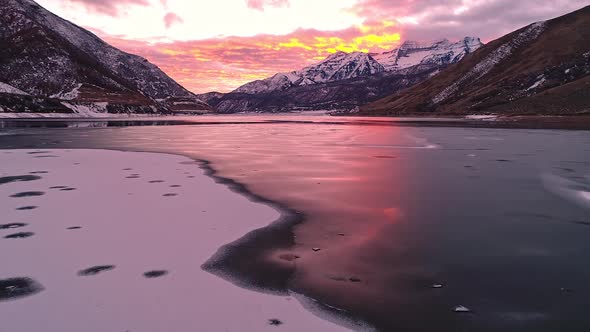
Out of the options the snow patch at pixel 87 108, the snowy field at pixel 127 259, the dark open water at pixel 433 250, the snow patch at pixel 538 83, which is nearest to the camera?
the snowy field at pixel 127 259

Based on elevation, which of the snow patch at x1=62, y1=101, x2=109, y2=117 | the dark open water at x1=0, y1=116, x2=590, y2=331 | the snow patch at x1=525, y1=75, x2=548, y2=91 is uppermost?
the snow patch at x1=525, y1=75, x2=548, y2=91

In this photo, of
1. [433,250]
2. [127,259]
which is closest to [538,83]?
[433,250]

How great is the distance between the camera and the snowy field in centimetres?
616

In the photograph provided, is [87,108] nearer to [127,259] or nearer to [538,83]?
[538,83]

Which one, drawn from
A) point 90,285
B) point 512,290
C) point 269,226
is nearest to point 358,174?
point 269,226

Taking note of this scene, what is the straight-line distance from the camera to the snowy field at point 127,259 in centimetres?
616

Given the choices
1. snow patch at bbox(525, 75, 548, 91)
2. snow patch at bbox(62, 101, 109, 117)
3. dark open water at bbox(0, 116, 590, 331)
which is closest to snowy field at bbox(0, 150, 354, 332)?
dark open water at bbox(0, 116, 590, 331)

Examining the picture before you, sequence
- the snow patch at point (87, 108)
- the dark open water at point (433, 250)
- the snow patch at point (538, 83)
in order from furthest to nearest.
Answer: the snow patch at point (538, 83) < the snow patch at point (87, 108) < the dark open water at point (433, 250)

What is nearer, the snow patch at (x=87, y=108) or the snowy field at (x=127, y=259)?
the snowy field at (x=127, y=259)

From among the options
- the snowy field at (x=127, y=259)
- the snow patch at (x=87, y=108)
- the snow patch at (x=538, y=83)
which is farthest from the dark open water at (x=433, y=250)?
the snow patch at (x=538, y=83)

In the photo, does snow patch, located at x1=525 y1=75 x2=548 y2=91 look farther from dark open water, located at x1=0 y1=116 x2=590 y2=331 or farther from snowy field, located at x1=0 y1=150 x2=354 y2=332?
snowy field, located at x1=0 y1=150 x2=354 y2=332

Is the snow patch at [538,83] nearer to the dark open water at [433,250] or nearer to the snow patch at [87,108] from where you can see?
the snow patch at [87,108]

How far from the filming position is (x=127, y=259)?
8.53 metres

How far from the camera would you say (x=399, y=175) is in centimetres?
1977
